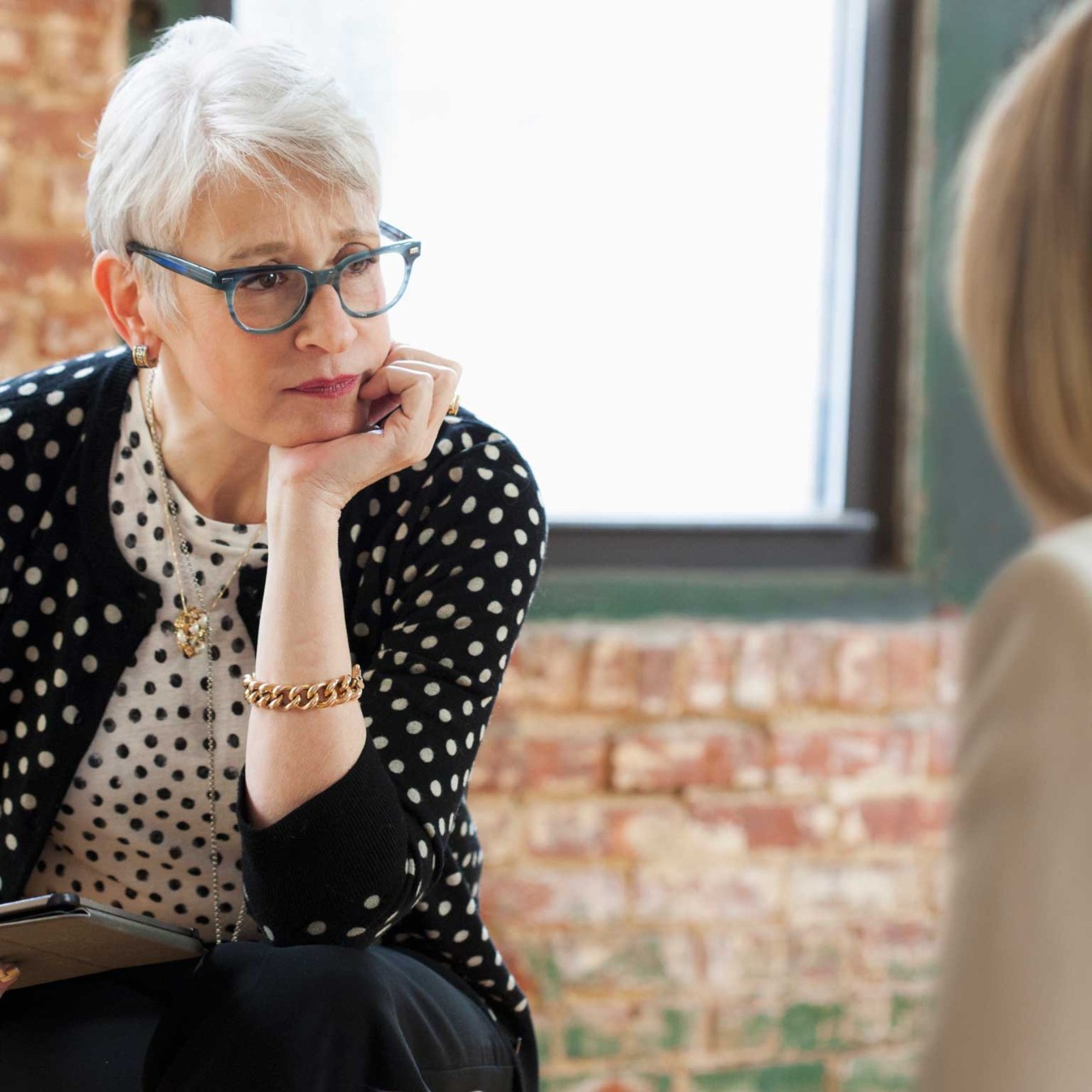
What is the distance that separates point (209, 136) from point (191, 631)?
0.45m

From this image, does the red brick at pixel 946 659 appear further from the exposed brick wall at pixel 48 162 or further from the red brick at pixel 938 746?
the exposed brick wall at pixel 48 162

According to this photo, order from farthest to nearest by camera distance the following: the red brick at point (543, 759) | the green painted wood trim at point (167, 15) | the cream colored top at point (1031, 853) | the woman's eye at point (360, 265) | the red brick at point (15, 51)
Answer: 1. the red brick at point (543, 759)
2. the green painted wood trim at point (167, 15)
3. the red brick at point (15, 51)
4. the woman's eye at point (360, 265)
5. the cream colored top at point (1031, 853)

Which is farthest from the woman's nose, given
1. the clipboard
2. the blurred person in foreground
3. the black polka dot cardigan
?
the blurred person in foreground

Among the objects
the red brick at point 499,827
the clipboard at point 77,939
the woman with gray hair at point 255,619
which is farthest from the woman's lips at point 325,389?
the red brick at point 499,827

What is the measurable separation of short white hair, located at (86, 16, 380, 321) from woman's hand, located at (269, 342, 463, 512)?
165mm

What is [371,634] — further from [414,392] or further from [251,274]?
[251,274]

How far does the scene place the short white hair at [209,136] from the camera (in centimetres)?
118

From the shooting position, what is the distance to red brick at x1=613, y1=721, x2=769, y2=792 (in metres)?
1.97

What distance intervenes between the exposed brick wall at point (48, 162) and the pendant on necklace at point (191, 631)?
616mm

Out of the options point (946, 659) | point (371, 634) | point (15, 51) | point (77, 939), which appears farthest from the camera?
point (946, 659)

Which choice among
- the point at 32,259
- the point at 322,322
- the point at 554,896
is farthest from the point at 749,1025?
the point at 32,259

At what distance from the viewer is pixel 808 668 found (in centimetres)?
201

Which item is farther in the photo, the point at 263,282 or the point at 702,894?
the point at 702,894

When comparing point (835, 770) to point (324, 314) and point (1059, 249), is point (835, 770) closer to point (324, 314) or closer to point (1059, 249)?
point (324, 314)
